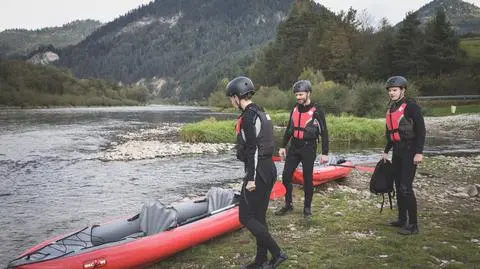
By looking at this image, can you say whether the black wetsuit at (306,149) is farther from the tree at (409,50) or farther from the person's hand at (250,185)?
the tree at (409,50)

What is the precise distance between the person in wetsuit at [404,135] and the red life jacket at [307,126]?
4.36ft

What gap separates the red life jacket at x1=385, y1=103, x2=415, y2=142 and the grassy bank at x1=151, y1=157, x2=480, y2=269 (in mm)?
1696

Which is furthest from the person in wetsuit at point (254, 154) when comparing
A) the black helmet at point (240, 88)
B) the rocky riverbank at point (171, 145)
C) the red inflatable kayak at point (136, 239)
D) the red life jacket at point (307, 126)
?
the rocky riverbank at point (171, 145)

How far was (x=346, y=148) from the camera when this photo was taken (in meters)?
23.0

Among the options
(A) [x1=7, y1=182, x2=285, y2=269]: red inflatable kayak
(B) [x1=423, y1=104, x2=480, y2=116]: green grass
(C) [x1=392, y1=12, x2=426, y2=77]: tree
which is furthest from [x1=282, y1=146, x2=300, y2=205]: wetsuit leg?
(C) [x1=392, y1=12, x2=426, y2=77]: tree

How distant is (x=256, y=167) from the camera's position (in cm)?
513

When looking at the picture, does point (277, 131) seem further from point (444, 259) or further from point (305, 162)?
point (444, 259)

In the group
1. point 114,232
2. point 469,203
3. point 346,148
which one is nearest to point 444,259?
point 469,203

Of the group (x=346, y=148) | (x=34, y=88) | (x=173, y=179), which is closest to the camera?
(x=173, y=179)

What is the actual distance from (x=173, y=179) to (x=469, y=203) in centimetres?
943

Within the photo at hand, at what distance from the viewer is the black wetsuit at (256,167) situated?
16.5 ft

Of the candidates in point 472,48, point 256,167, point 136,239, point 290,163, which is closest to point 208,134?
point 290,163

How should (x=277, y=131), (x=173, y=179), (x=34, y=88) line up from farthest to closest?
(x=34, y=88), (x=277, y=131), (x=173, y=179)

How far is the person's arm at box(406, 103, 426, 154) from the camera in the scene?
6.38 metres
